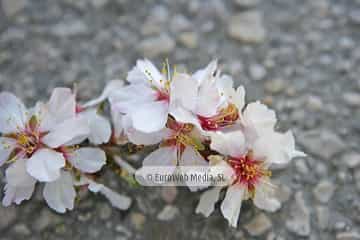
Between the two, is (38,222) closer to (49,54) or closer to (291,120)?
(49,54)

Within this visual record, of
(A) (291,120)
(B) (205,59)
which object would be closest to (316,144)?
(A) (291,120)

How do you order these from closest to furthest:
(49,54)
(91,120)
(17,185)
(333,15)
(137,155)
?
(17,185) → (91,120) → (137,155) → (49,54) → (333,15)

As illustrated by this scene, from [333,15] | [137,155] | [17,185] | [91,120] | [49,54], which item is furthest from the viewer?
[333,15]

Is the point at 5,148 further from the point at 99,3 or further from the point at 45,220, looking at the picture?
the point at 99,3

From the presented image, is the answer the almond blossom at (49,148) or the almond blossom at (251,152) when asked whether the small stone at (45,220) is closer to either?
the almond blossom at (49,148)

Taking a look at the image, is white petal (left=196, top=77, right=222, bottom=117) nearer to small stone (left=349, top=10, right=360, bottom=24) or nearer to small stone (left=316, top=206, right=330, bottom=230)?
small stone (left=316, top=206, right=330, bottom=230)

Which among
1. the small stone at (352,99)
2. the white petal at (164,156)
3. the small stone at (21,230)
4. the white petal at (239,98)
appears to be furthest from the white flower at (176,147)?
the small stone at (352,99)

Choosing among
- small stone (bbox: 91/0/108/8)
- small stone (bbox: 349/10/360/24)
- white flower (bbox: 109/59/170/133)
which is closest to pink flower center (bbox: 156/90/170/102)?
white flower (bbox: 109/59/170/133)
